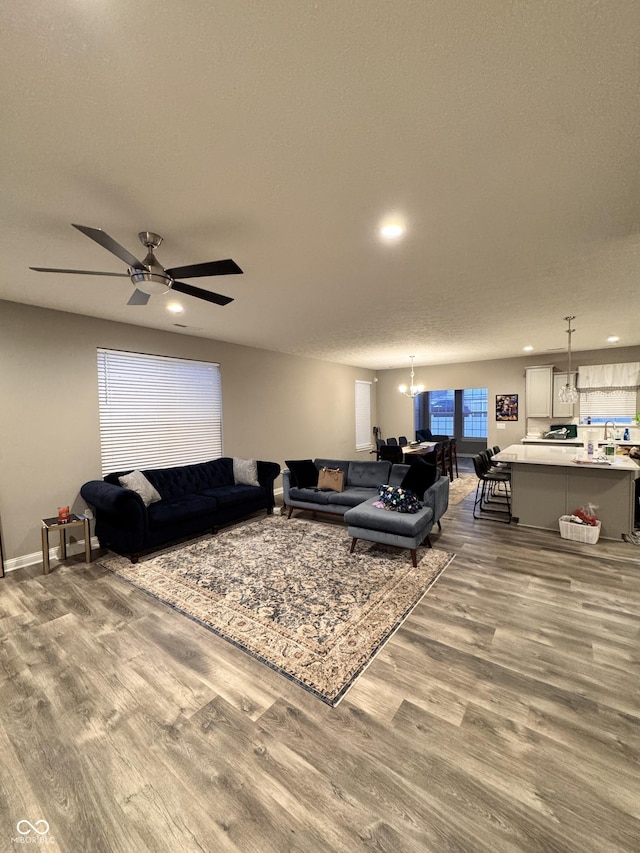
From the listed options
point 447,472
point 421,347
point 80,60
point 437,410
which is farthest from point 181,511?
point 437,410

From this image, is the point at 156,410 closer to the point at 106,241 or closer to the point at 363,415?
the point at 106,241

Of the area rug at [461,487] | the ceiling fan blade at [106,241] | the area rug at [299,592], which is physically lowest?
the area rug at [299,592]

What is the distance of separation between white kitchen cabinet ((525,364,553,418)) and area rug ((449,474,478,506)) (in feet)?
6.48

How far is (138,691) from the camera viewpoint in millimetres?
A: 1995

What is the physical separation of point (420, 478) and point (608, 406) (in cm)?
580

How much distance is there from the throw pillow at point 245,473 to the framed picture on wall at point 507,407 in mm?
6103

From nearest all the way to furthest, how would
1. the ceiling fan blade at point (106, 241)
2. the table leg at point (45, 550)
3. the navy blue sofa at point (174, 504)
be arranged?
the ceiling fan blade at point (106, 241)
the table leg at point (45, 550)
the navy blue sofa at point (174, 504)

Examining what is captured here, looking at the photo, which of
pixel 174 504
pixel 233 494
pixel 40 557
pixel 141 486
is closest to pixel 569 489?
pixel 233 494

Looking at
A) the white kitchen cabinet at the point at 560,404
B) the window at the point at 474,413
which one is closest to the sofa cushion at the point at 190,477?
the white kitchen cabinet at the point at 560,404

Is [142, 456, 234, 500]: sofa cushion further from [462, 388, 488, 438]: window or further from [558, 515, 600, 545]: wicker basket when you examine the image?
[462, 388, 488, 438]: window

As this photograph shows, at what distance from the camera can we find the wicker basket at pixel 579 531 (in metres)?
4.00

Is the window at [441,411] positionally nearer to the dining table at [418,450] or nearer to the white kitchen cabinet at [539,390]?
the white kitchen cabinet at [539,390]

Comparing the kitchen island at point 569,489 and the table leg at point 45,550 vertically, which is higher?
the kitchen island at point 569,489

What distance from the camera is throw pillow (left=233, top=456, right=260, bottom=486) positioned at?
5402mm
